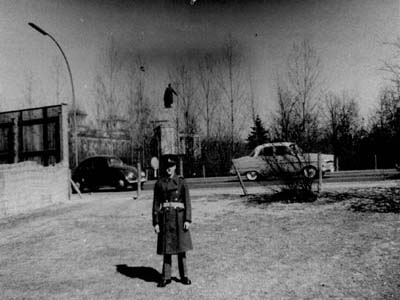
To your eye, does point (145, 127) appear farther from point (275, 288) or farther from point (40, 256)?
point (275, 288)

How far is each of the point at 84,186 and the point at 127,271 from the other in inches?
585

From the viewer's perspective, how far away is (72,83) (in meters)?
19.5

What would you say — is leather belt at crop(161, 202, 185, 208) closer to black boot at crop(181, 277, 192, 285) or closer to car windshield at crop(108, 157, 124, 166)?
black boot at crop(181, 277, 192, 285)

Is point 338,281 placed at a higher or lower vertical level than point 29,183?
lower

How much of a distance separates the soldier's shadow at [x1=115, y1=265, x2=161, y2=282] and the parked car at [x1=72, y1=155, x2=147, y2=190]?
1281cm

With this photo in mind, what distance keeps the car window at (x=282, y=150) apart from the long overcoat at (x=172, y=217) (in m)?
6.44

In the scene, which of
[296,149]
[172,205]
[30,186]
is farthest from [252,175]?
[172,205]

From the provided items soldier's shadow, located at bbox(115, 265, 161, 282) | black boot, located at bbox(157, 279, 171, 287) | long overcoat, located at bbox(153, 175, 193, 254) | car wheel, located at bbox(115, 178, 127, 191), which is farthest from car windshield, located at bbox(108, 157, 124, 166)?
black boot, located at bbox(157, 279, 171, 287)

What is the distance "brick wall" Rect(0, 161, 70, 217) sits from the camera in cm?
1179

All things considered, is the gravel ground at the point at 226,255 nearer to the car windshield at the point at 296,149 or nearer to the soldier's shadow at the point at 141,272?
the soldier's shadow at the point at 141,272

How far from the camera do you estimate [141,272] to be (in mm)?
5785

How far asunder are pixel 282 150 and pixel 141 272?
6673 mm

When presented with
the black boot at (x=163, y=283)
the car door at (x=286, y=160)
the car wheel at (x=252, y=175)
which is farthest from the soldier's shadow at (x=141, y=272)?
the car wheel at (x=252, y=175)

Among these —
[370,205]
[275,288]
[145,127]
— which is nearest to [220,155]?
[145,127]
